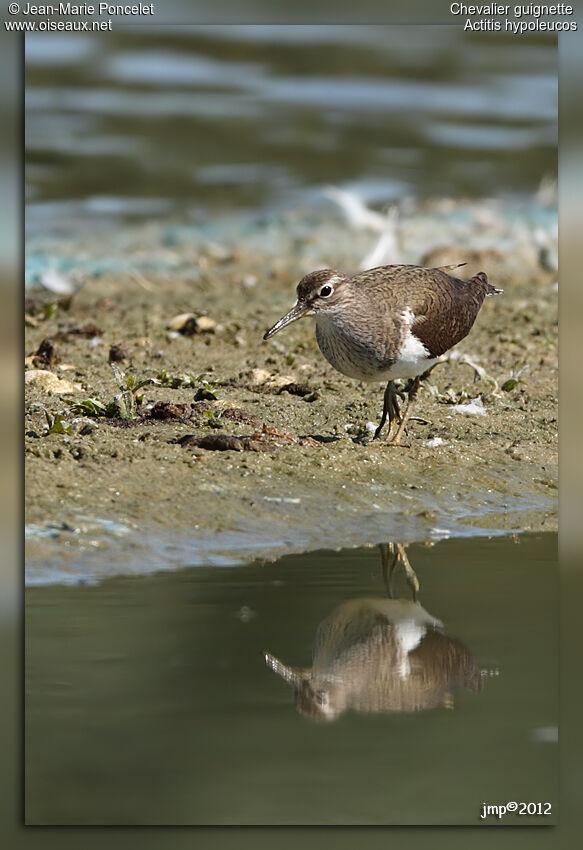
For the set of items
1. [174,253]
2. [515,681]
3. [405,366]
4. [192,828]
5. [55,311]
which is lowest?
[192,828]

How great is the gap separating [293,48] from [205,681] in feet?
24.1

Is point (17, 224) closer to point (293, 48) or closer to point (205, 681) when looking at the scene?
point (205, 681)

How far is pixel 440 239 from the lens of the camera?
14.2m

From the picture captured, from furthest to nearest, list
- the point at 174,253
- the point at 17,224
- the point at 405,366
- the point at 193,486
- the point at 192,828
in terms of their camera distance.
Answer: the point at 174,253
the point at 405,366
the point at 193,486
the point at 17,224
the point at 192,828

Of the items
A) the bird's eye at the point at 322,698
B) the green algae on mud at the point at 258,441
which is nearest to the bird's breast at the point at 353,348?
the green algae on mud at the point at 258,441

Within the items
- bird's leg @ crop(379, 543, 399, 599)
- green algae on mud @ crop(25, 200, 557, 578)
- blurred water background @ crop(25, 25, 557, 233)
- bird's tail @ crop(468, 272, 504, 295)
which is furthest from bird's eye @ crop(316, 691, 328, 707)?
blurred water background @ crop(25, 25, 557, 233)

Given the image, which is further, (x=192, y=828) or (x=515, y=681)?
(x=515, y=681)

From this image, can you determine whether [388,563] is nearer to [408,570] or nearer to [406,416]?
[408,570]

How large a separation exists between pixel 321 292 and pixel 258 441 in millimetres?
1017

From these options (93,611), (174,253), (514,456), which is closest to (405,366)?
(514,456)

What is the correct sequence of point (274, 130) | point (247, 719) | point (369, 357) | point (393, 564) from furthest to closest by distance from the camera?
1. point (274, 130)
2. point (369, 357)
3. point (393, 564)
4. point (247, 719)

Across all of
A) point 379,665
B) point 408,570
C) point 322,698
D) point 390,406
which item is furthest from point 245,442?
point 322,698

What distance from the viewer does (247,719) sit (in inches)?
183

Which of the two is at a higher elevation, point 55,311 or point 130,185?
point 130,185
